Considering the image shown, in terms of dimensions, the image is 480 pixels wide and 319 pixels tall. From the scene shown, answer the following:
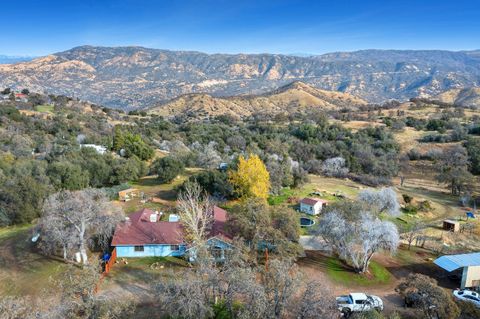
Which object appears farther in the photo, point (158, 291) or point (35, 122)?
point (35, 122)

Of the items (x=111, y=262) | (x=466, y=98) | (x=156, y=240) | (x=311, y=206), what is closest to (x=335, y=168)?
(x=311, y=206)

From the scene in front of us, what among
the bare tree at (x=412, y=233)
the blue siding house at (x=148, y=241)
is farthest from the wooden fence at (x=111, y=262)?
the bare tree at (x=412, y=233)

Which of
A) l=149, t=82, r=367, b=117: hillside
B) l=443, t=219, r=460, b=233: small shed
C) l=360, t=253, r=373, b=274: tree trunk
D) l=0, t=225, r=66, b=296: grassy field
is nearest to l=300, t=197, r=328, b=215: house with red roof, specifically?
l=443, t=219, r=460, b=233: small shed

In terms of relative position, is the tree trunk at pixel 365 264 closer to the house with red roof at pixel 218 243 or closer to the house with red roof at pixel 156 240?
the house with red roof at pixel 218 243

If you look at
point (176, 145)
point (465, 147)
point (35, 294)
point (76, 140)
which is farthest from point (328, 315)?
point (465, 147)

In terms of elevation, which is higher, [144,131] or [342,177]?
[144,131]

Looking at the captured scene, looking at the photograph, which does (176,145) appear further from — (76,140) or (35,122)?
(35,122)

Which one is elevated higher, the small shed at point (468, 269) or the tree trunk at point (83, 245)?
the tree trunk at point (83, 245)
